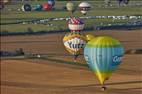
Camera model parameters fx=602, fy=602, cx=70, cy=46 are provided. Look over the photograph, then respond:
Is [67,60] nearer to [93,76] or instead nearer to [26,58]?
[26,58]

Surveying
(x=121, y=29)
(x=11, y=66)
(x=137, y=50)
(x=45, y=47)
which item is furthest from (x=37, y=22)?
(x=11, y=66)

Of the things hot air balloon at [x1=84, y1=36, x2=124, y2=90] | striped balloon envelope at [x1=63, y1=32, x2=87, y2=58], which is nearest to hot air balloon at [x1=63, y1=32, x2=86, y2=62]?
striped balloon envelope at [x1=63, y1=32, x2=87, y2=58]

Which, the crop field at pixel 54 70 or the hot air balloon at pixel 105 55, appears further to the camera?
the crop field at pixel 54 70

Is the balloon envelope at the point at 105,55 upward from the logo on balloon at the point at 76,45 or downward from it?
upward

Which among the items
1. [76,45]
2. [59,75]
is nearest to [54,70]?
[59,75]

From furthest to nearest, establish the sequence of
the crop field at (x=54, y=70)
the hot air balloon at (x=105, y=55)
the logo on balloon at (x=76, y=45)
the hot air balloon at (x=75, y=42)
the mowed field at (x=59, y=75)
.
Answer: the logo on balloon at (x=76, y=45), the hot air balloon at (x=75, y=42), the crop field at (x=54, y=70), the mowed field at (x=59, y=75), the hot air balloon at (x=105, y=55)

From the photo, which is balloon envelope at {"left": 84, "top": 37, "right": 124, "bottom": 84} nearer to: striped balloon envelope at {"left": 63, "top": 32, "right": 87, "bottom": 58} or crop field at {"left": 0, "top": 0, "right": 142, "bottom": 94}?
crop field at {"left": 0, "top": 0, "right": 142, "bottom": 94}

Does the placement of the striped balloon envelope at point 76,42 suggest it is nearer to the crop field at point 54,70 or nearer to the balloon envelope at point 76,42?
the balloon envelope at point 76,42

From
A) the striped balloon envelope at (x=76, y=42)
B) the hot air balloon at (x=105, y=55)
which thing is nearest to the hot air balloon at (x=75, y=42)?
the striped balloon envelope at (x=76, y=42)
